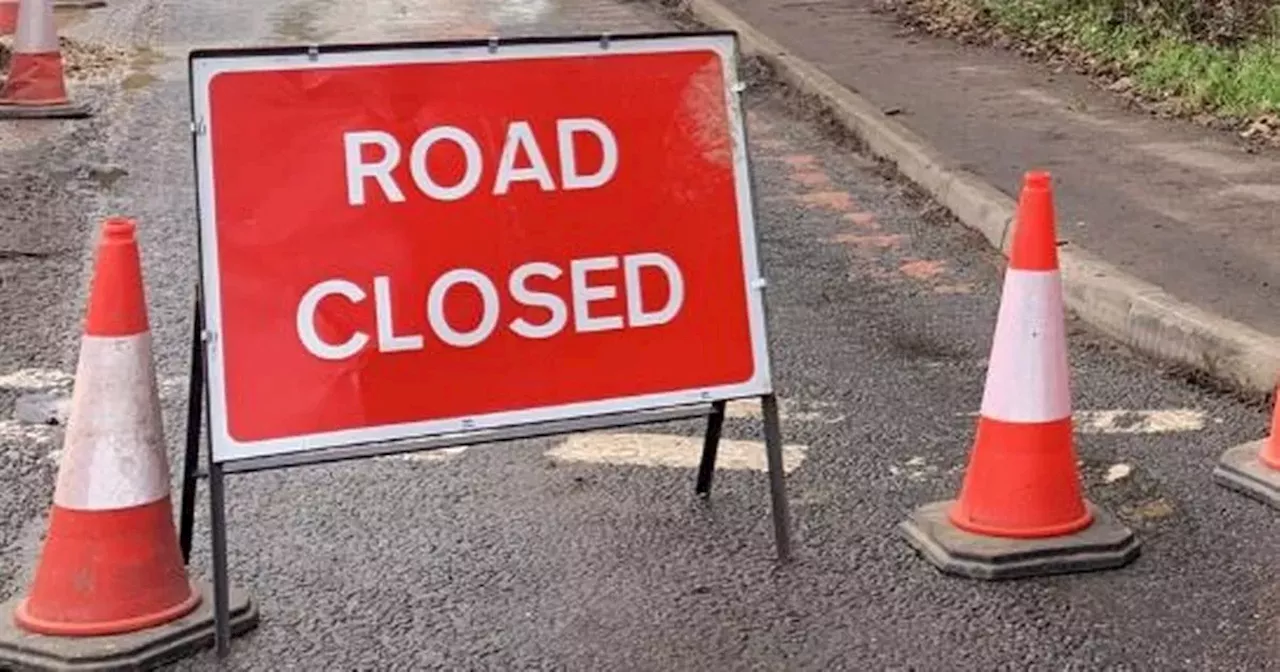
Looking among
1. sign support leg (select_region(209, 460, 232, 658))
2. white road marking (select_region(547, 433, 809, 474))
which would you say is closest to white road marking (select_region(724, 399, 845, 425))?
white road marking (select_region(547, 433, 809, 474))

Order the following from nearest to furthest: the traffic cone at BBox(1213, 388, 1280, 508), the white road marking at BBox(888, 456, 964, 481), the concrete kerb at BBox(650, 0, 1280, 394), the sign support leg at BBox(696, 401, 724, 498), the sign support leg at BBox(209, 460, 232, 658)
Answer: the sign support leg at BBox(209, 460, 232, 658) → the sign support leg at BBox(696, 401, 724, 498) → the traffic cone at BBox(1213, 388, 1280, 508) → the white road marking at BBox(888, 456, 964, 481) → the concrete kerb at BBox(650, 0, 1280, 394)

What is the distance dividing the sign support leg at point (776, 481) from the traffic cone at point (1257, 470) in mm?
1348

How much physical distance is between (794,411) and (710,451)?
876mm

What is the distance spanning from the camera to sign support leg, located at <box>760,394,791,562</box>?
14.4 feet

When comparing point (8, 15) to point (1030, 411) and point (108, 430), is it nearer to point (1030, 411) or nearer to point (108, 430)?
point (108, 430)

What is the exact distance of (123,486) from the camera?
390 centimetres

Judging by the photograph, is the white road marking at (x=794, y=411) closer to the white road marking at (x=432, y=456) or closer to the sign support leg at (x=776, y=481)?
the white road marking at (x=432, y=456)

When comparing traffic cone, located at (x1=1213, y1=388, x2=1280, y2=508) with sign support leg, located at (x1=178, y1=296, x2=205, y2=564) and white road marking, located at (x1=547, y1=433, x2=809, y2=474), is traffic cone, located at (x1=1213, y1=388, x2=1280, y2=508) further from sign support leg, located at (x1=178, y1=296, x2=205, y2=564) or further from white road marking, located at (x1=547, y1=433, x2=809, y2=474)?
sign support leg, located at (x1=178, y1=296, x2=205, y2=564)

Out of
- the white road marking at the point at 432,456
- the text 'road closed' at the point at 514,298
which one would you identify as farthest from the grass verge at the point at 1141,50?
the text 'road closed' at the point at 514,298

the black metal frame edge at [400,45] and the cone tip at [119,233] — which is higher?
the black metal frame edge at [400,45]

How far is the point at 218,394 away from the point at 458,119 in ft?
2.79

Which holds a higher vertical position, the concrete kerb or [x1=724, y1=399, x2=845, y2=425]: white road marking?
the concrete kerb

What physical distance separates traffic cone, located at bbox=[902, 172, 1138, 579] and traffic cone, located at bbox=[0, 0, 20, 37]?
10.5 meters

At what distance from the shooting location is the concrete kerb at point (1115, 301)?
5.77m
